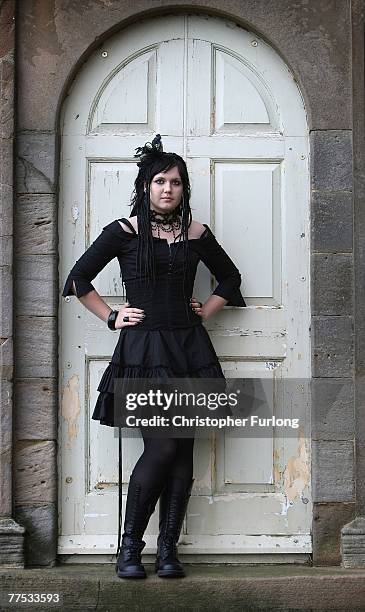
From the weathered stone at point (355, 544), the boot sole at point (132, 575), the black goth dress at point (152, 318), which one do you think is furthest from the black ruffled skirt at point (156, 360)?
the weathered stone at point (355, 544)

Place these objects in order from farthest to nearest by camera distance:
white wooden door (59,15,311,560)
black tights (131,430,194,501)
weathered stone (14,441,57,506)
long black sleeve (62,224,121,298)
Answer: white wooden door (59,15,311,560), weathered stone (14,441,57,506), long black sleeve (62,224,121,298), black tights (131,430,194,501)

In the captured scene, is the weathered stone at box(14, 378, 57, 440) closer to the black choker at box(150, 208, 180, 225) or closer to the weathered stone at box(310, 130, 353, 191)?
the black choker at box(150, 208, 180, 225)

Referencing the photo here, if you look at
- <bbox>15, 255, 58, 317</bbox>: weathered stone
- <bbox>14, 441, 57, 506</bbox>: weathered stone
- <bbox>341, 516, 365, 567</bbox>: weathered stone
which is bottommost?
<bbox>341, 516, 365, 567</bbox>: weathered stone

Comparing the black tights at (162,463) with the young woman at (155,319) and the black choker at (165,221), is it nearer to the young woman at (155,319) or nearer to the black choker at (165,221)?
the young woman at (155,319)

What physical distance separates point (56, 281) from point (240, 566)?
5.35 ft

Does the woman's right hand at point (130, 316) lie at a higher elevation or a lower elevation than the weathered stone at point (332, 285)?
lower

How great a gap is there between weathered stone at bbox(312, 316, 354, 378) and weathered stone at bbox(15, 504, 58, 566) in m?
1.44

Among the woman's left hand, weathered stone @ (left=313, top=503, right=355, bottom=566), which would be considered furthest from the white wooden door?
the woman's left hand

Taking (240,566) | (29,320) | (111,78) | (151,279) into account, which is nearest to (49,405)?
(29,320)

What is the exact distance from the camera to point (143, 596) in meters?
4.43

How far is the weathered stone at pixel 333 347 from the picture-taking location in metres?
4.66

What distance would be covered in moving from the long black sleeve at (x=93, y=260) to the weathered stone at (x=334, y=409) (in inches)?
45.3

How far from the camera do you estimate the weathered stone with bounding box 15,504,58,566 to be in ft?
15.1

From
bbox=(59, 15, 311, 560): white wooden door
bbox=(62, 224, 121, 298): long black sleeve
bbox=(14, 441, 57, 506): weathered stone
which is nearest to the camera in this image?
bbox=(62, 224, 121, 298): long black sleeve
